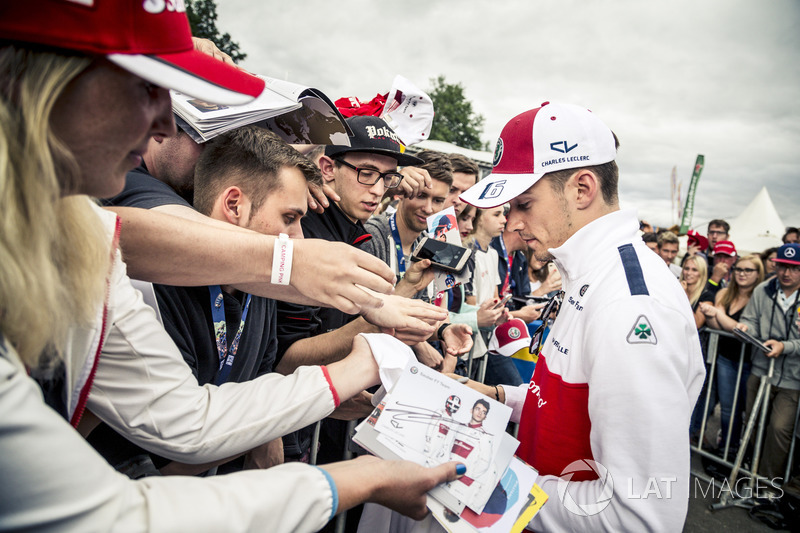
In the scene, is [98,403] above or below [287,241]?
below

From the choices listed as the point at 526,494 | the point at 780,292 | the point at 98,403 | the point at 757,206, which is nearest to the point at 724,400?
the point at 780,292

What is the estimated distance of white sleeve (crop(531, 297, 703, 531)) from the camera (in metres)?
1.44

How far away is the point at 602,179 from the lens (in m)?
2.12

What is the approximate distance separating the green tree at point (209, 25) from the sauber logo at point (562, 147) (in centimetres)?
1620

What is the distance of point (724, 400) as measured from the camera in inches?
225

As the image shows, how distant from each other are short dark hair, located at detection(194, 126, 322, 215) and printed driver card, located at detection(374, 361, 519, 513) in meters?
1.31

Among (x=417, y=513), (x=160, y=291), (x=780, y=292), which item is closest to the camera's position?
(x=417, y=513)

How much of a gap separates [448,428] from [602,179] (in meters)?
1.48

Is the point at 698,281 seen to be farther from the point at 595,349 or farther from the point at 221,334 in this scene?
the point at 221,334

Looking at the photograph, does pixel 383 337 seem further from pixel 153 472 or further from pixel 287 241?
pixel 153 472

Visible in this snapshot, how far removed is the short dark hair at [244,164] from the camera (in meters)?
2.18

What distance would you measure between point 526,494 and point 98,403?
1.35 metres

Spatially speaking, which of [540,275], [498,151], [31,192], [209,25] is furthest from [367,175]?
[209,25]

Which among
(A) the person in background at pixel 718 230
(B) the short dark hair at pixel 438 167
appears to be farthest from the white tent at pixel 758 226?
(B) the short dark hair at pixel 438 167
